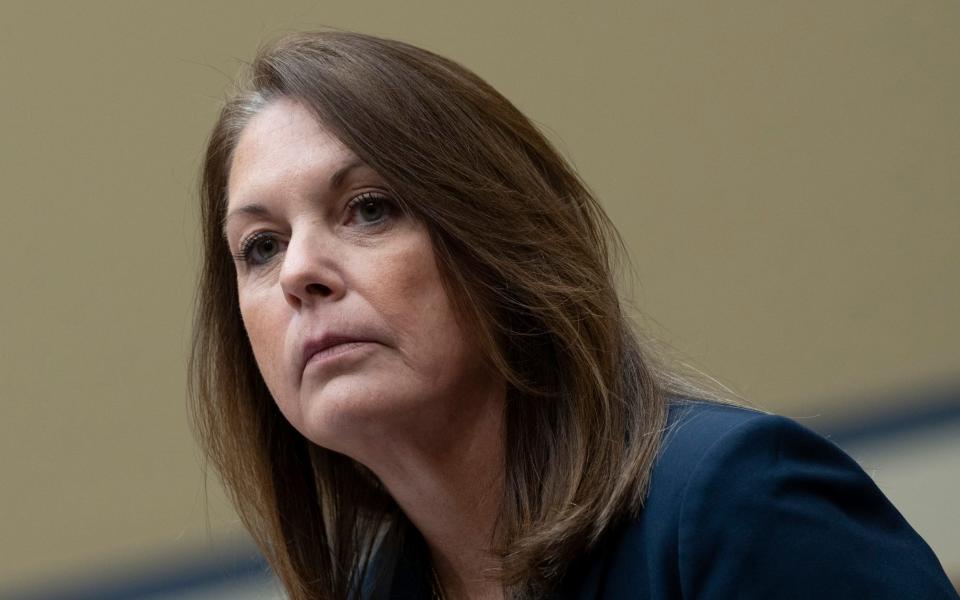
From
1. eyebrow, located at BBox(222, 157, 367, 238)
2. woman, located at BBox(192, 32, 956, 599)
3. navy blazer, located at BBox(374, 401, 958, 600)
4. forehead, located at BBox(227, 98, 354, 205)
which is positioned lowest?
navy blazer, located at BBox(374, 401, 958, 600)

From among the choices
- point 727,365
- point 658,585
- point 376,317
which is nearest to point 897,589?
point 658,585

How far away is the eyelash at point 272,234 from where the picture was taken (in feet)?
4.94

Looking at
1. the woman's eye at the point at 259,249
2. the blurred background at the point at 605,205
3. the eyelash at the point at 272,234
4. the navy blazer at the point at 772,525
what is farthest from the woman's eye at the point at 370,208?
the blurred background at the point at 605,205

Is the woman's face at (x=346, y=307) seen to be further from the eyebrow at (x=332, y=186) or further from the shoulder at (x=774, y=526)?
the shoulder at (x=774, y=526)

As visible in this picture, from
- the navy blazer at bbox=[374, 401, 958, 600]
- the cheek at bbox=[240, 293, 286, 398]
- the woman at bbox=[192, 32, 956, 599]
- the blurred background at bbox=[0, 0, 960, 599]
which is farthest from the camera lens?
the blurred background at bbox=[0, 0, 960, 599]

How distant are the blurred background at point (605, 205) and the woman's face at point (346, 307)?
4.53 ft

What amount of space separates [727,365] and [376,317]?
1859 millimetres

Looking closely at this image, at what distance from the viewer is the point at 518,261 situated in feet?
5.08

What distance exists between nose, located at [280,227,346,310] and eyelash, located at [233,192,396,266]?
5cm

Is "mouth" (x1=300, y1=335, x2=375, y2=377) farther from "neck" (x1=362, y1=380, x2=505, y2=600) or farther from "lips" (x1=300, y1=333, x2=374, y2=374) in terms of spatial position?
"neck" (x1=362, y1=380, x2=505, y2=600)

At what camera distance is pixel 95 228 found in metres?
3.00

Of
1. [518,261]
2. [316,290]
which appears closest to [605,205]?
[518,261]

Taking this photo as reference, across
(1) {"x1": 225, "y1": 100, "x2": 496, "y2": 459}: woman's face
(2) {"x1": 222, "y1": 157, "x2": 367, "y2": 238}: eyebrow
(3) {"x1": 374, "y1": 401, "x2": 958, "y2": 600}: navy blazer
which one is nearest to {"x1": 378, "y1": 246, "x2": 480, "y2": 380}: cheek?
(1) {"x1": 225, "y1": 100, "x2": 496, "y2": 459}: woman's face

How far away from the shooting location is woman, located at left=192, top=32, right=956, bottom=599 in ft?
4.73
